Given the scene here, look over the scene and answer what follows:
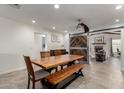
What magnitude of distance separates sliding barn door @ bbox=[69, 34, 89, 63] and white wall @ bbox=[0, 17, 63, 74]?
108 inches

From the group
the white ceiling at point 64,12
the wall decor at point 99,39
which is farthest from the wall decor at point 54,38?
the wall decor at point 99,39


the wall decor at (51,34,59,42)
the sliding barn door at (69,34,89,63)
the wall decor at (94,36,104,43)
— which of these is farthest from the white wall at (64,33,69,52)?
the wall decor at (94,36,104,43)

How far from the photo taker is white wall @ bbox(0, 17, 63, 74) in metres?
3.79

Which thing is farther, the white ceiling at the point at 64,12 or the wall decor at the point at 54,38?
the wall decor at the point at 54,38

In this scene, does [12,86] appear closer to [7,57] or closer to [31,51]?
[7,57]

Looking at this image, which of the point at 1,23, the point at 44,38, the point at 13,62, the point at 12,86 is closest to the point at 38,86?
the point at 12,86

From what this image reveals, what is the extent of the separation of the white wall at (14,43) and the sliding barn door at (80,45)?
9.00 ft

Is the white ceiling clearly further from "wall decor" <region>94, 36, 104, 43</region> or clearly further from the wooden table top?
"wall decor" <region>94, 36, 104, 43</region>

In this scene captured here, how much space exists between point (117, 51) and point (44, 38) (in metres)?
7.64

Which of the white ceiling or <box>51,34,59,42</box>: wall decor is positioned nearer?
the white ceiling

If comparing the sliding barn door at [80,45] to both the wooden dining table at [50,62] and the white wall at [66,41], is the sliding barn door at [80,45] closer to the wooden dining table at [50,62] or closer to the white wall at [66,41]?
the white wall at [66,41]

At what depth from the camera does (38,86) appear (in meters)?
2.69

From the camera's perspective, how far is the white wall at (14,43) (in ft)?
12.4

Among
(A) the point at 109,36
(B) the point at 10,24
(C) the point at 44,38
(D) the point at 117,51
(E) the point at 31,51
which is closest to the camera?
(B) the point at 10,24
